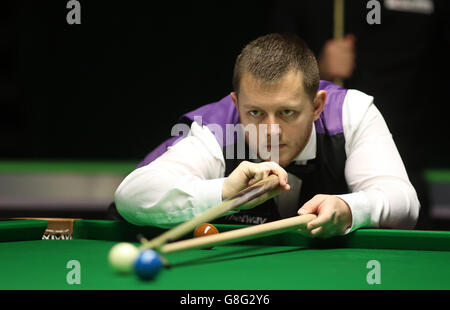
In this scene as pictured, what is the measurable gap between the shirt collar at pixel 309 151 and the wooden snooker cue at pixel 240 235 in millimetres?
726

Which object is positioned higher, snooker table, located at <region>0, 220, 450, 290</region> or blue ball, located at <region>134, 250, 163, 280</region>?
blue ball, located at <region>134, 250, 163, 280</region>

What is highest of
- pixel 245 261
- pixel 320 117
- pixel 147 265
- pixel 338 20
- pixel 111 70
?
pixel 338 20

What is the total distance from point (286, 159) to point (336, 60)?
135 cm

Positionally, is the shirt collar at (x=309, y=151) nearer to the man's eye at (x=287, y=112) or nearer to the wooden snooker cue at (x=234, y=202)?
the man's eye at (x=287, y=112)

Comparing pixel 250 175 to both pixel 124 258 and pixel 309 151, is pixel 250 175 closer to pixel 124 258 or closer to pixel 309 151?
pixel 309 151

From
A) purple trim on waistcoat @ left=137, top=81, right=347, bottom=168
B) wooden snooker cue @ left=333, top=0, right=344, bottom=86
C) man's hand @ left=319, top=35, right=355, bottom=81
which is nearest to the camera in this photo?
purple trim on waistcoat @ left=137, top=81, right=347, bottom=168

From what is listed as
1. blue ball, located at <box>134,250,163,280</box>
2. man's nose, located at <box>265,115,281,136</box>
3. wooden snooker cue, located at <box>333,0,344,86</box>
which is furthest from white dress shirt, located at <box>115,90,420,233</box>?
wooden snooker cue, located at <box>333,0,344,86</box>

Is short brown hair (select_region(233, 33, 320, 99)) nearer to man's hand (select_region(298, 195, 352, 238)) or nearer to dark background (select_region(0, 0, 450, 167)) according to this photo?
man's hand (select_region(298, 195, 352, 238))

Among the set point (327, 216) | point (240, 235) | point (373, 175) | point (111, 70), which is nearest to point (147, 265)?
point (240, 235)

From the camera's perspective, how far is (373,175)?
8.99 feet

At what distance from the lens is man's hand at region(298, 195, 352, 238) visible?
2.20 m

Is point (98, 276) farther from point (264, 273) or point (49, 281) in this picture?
point (264, 273)

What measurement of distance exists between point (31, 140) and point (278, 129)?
232 inches
